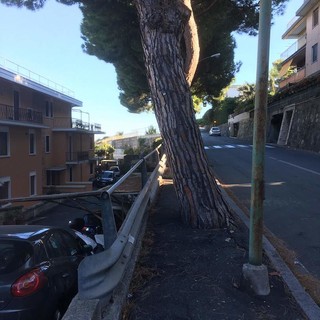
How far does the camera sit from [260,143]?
4.15 m

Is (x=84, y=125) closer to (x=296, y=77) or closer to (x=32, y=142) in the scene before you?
(x=32, y=142)

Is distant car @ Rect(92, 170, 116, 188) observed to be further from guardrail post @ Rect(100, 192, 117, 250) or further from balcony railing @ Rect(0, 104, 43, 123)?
guardrail post @ Rect(100, 192, 117, 250)

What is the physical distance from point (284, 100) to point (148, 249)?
35.1 metres

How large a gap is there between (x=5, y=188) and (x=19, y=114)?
5935 mm

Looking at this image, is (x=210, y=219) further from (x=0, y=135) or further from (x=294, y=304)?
(x=0, y=135)

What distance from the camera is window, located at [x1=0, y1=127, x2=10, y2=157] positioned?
2544 cm

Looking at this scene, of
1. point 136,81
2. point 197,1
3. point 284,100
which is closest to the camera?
point 197,1

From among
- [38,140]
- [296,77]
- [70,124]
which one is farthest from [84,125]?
[296,77]

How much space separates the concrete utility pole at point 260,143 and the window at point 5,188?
2232 centimetres

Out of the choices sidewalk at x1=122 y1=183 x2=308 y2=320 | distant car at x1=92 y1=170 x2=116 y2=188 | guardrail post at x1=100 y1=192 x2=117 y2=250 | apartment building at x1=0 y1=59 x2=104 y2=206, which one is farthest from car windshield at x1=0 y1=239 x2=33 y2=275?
distant car at x1=92 y1=170 x2=116 y2=188

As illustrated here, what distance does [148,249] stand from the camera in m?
5.56

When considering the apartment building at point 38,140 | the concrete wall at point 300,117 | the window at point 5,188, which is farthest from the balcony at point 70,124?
the concrete wall at point 300,117

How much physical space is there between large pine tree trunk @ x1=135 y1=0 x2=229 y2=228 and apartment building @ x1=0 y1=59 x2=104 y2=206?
64.9 ft

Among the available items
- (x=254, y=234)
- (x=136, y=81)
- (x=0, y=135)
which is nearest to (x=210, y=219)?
Result: (x=254, y=234)
